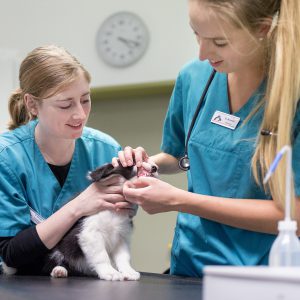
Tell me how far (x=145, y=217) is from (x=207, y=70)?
2.34 meters

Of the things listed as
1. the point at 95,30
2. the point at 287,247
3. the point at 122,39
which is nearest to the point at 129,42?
the point at 122,39

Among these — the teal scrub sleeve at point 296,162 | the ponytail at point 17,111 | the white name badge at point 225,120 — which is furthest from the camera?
the ponytail at point 17,111

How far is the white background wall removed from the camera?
3395 millimetres

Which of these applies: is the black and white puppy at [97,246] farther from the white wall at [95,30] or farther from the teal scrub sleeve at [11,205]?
the white wall at [95,30]

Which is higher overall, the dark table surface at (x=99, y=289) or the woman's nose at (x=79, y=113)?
the woman's nose at (x=79, y=113)

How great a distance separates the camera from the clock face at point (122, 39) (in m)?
3.47

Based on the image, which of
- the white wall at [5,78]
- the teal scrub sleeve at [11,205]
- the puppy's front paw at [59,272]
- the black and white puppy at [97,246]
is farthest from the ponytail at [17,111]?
the white wall at [5,78]

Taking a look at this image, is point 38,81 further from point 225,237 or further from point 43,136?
point 225,237

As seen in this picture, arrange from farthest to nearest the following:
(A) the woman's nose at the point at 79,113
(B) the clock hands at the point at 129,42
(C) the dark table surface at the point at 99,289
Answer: (B) the clock hands at the point at 129,42, (A) the woman's nose at the point at 79,113, (C) the dark table surface at the point at 99,289

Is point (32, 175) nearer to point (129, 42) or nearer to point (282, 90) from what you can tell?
point (282, 90)

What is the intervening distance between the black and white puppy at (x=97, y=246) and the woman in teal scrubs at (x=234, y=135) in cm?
12

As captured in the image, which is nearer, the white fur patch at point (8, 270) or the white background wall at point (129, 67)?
the white fur patch at point (8, 270)

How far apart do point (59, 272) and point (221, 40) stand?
0.76 m

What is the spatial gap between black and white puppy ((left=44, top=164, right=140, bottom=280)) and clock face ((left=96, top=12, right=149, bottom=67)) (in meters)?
2.11
